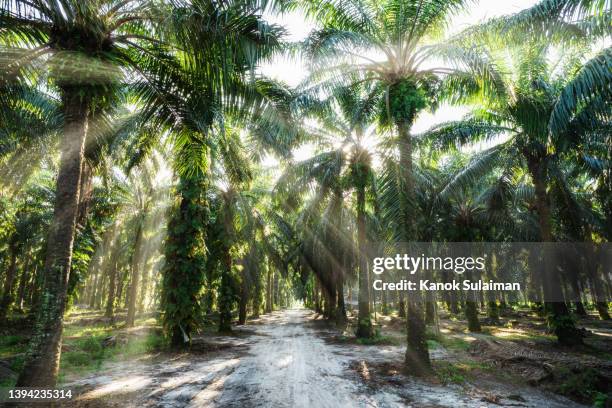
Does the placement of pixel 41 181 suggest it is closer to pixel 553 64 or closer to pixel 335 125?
pixel 335 125

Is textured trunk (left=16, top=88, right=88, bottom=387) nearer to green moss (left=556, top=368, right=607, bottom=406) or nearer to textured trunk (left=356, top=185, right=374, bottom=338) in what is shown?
green moss (left=556, top=368, right=607, bottom=406)

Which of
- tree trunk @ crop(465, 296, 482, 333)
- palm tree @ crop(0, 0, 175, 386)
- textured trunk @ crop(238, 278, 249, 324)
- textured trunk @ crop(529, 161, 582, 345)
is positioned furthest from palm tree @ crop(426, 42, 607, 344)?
textured trunk @ crop(238, 278, 249, 324)

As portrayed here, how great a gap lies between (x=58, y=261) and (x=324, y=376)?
6.72 m

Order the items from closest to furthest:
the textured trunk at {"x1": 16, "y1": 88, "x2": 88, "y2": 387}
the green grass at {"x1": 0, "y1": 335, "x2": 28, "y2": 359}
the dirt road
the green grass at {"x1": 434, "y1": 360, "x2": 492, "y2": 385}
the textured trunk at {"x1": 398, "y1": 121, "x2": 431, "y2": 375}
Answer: the textured trunk at {"x1": 16, "y1": 88, "x2": 88, "y2": 387}, the dirt road, the green grass at {"x1": 434, "y1": 360, "x2": 492, "y2": 385}, the textured trunk at {"x1": 398, "y1": 121, "x2": 431, "y2": 375}, the green grass at {"x1": 0, "y1": 335, "x2": 28, "y2": 359}

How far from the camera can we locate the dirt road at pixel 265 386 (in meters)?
6.72

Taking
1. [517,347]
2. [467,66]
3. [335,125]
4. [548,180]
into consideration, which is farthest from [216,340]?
[548,180]

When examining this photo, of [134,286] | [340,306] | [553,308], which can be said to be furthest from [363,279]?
[134,286]

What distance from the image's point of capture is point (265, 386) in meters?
7.95

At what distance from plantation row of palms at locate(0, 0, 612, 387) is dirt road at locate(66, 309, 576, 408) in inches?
66.3

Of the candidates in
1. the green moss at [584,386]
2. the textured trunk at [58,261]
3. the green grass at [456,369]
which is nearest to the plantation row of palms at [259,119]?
the textured trunk at [58,261]

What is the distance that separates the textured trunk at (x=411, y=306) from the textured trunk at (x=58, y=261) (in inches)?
311

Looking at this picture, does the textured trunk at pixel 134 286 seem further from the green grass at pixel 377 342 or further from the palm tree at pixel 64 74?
the palm tree at pixel 64 74

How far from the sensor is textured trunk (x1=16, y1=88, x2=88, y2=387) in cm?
603

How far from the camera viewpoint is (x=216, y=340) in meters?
16.4
